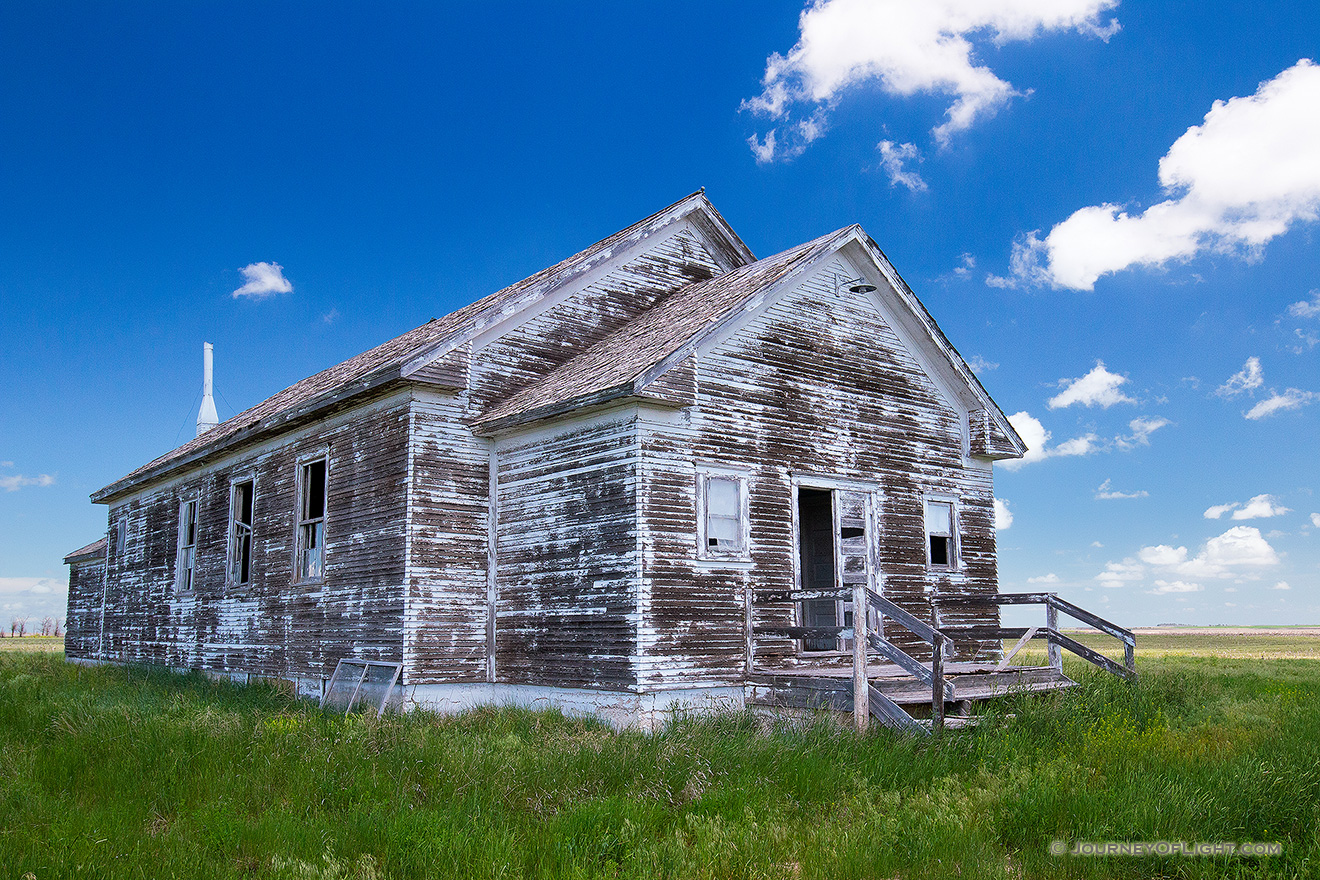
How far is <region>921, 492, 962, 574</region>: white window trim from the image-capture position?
15047 mm

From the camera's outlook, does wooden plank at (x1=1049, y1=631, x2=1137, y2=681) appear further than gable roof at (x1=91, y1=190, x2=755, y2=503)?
No

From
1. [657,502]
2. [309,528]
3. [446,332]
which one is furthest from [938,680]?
[309,528]

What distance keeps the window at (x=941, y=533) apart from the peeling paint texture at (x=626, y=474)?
120mm

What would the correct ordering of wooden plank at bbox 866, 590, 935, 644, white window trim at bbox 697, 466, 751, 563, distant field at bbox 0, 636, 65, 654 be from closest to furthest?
wooden plank at bbox 866, 590, 935, 644
white window trim at bbox 697, 466, 751, 563
distant field at bbox 0, 636, 65, 654

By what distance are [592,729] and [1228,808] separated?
6.48 metres

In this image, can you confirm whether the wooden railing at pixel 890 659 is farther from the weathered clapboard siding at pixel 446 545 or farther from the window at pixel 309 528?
the window at pixel 309 528

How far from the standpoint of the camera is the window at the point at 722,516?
12.5m

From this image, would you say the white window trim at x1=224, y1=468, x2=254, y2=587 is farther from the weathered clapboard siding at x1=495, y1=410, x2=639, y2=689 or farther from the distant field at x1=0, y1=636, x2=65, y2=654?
the distant field at x1=0, y1=636, x2=65, y2=654

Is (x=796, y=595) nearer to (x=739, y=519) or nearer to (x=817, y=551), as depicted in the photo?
(x=739, y=519)

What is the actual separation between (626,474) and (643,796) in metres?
4.82

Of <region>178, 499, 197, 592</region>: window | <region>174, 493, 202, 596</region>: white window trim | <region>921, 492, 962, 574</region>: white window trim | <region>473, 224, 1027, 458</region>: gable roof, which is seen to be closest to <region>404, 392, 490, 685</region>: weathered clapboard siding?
<region>473, 224, 1027, 458</region>: gable roof

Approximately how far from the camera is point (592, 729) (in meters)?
11.5

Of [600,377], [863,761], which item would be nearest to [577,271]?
[600,377]

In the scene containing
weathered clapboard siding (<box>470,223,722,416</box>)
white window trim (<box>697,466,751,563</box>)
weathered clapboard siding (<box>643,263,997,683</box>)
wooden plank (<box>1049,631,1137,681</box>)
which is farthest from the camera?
weathered clapboard siding (<box>470,223,722,416</box>)
